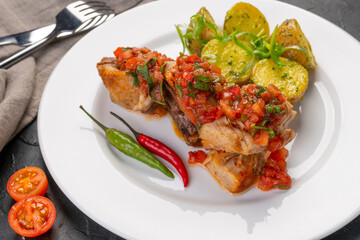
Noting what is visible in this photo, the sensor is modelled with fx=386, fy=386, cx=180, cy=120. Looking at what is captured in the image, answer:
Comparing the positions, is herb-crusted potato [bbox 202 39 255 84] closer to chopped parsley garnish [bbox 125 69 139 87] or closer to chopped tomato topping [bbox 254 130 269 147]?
chopped parsley garnish [bbox 125 69 139 87]

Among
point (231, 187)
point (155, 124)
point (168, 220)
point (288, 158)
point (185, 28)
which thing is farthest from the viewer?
point (185, 28)

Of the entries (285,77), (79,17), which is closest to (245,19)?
(285,77)

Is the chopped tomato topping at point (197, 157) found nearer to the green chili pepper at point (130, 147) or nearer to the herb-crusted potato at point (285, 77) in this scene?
the green chili pepper at point (130, 147)

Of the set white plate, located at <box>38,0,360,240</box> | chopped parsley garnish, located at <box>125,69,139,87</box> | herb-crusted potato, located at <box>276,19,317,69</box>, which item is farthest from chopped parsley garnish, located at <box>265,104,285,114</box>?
chopped parsley garnish, located at <box>125,69,139,87</box>

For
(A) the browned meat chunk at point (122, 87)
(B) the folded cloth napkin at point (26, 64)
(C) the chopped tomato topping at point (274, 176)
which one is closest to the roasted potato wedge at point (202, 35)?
(A) the browned meat chunk at point (122, 87)

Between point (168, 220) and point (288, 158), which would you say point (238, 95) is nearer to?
point (288, 158)

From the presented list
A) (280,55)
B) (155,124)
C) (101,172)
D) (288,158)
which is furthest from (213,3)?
(101,172)

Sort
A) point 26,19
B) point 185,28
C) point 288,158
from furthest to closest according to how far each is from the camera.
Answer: point 26,19 < point 185,28 < point 288,158
